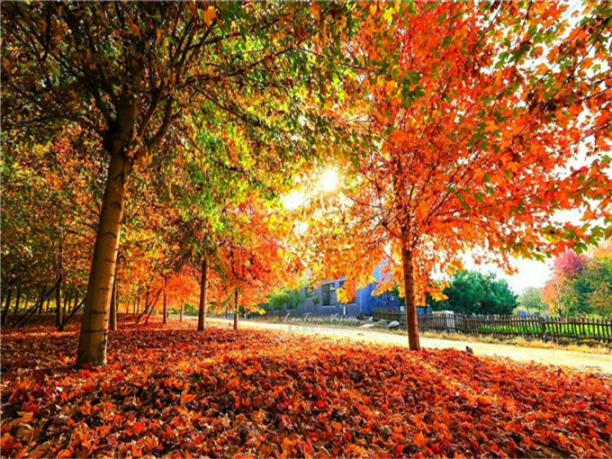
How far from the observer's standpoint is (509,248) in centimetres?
505

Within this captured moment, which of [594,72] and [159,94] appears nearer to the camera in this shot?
[594,72]

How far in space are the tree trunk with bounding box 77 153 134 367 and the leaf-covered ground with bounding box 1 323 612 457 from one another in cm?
35

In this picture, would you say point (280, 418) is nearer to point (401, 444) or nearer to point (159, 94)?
point (401, 444)

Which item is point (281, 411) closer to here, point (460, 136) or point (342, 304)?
point (460, 136)

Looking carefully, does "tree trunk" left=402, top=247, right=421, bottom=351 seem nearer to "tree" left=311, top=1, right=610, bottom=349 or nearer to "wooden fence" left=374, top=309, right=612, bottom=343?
"tree" left=311, top=1, right=610, bottom=349

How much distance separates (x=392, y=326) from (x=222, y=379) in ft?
77.3

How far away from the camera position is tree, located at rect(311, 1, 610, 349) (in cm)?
434

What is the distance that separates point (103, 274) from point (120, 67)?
3.49 m

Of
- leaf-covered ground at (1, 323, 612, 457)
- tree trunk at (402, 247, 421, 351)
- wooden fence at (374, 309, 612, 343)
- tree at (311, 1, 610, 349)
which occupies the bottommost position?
wooden fence at (374, 309, 612, 343)

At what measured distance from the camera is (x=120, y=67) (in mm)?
5395

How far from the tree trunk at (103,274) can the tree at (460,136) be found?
→ 3.74 metres

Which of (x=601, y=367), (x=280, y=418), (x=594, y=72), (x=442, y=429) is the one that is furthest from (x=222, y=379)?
(x=601, y=367)

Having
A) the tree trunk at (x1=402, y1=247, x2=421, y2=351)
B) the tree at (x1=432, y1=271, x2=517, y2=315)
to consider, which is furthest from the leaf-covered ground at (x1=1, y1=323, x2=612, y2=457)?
the tree at (x1=432, y1=271, x2=517, y2=315)

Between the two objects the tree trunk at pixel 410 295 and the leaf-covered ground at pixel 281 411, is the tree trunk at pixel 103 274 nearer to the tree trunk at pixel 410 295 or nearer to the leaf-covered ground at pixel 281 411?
the leaf-covered ground at pixel 281 411
